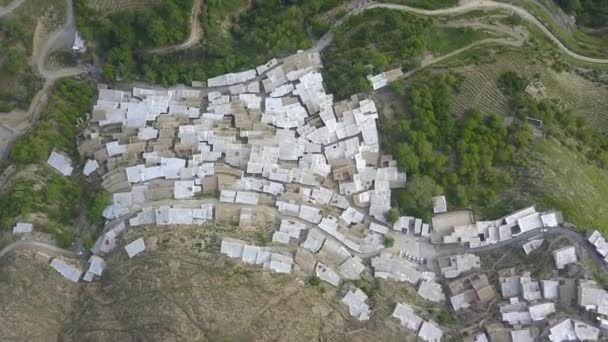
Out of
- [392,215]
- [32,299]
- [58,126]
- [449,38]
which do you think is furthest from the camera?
[449,38]

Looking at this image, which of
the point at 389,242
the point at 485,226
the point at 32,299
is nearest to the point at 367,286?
the point at 389,242

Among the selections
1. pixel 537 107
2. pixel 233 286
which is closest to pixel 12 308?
pixel 233 286

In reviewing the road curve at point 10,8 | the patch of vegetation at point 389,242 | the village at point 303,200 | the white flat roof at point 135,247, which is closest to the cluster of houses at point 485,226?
the village at point 303,200

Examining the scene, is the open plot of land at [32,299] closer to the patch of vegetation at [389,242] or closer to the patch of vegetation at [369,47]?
the patch of vegetation at [389,242]

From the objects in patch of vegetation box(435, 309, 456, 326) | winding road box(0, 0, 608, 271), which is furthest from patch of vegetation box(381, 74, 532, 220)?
patch of vegetation box(435, 309, 456, 326)

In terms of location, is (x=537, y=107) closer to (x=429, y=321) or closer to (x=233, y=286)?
(x=429, y=321)

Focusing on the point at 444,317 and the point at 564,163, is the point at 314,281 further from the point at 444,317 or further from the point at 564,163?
the point at 564,163

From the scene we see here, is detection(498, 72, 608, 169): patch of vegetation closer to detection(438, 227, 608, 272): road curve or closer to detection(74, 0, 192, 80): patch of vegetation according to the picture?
detection(438, 227, 608, 272): road curve
